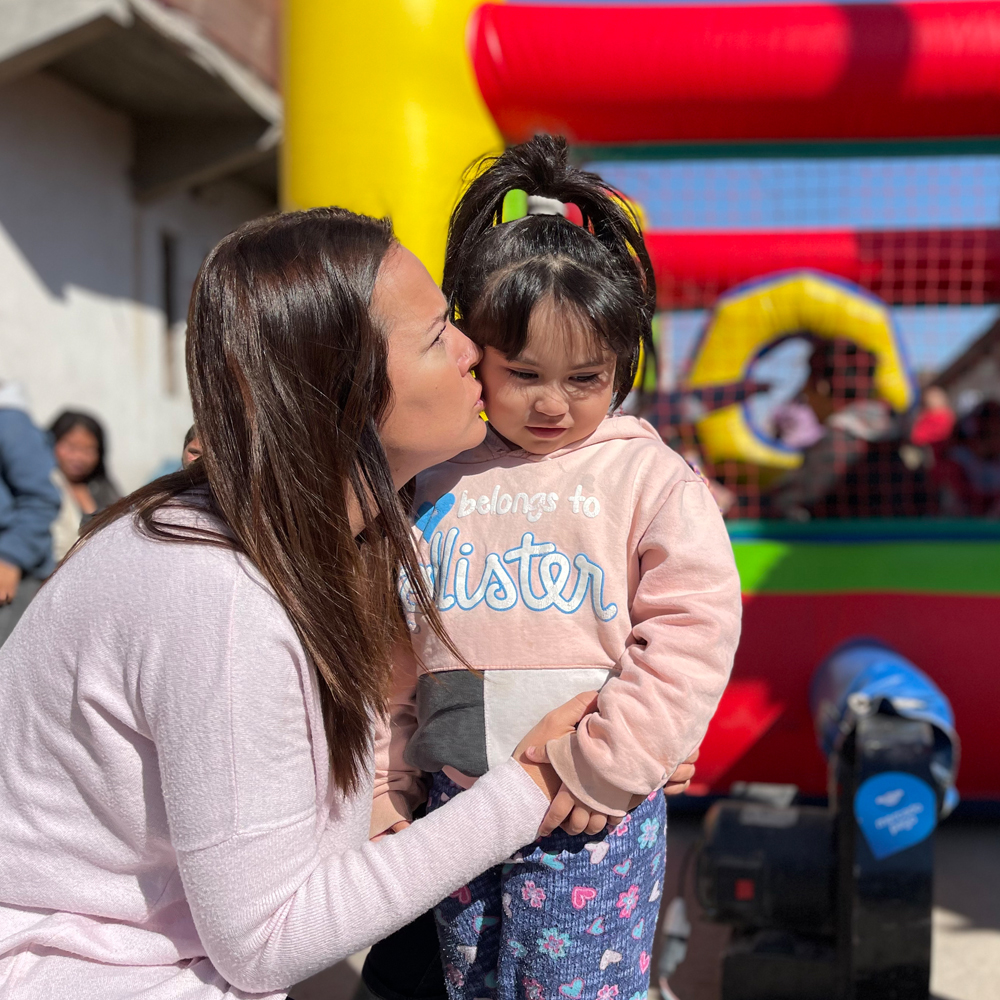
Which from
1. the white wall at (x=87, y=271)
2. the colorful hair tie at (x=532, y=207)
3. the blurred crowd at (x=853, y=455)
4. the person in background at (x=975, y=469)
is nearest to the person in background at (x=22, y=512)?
the blurred crowd at (x=853, y=455)

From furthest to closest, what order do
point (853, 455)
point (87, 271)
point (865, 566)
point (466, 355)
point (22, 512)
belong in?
point (87, 271), point (853, 455), point (22, 512), point (865, 566), point (466, 355)

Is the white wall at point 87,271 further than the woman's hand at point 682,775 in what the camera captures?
Yes

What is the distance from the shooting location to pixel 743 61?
2959 mm

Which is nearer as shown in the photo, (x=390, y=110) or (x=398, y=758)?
(x=398, y=758)

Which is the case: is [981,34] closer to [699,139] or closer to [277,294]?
[699,139]

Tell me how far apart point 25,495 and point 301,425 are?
2997mm

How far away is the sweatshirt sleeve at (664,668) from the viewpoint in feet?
3.92

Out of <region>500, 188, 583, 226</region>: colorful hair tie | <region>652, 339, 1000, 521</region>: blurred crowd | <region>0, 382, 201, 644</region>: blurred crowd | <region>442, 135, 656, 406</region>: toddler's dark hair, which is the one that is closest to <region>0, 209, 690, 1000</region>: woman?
<region>442, 135, 656, 406</region>: toddler's dark hair

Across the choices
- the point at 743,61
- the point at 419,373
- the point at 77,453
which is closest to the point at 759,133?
the point at 743,61

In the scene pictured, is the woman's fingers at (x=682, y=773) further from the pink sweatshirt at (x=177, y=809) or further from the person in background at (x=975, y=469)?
the person in background at (x=975, y=469)

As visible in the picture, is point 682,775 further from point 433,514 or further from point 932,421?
point 932,421

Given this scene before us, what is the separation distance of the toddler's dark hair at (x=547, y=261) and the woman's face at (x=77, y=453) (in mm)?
3803

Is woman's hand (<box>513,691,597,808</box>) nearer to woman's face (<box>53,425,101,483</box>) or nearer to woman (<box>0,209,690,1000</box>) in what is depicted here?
woman (<box>0,209,690,1000</box>)

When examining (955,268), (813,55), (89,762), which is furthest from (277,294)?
(955,268)
